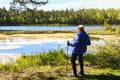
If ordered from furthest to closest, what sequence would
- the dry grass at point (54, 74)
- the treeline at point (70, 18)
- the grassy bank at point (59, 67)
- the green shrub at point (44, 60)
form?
the treeline at point (70, 18) < the green shrub at point (44, 60) < the grassy bank at point (59, 67) < the dry grass at point (54, 74)

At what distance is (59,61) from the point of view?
16328 millimetres

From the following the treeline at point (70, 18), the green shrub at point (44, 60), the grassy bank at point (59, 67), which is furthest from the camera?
the treeline at point (70, 18)

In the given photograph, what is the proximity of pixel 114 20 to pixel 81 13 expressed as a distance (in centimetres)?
2327

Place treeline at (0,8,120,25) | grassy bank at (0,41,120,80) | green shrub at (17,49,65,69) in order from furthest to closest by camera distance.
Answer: treeline at (0,8,120,25) → green shrub at (17,49,65,69) → grassy bank at (0,41,120,80)

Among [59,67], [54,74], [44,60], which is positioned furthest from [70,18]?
[54,74]

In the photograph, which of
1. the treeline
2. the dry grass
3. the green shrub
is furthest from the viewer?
the treeline

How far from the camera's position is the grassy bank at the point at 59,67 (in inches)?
518

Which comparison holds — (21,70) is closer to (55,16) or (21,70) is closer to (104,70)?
(104,70)

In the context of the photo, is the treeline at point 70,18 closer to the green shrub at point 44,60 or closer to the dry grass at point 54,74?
the green shrub at point 44,60

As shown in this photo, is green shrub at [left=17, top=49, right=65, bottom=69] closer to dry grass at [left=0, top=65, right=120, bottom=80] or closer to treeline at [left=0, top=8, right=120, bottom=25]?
dry grass at [left=0, top=65, right=120, bottom=80]

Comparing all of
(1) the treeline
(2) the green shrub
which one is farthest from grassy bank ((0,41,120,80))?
(1) the treeline

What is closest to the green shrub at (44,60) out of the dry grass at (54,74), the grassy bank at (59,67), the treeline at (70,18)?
the grassy bank at (59,67)

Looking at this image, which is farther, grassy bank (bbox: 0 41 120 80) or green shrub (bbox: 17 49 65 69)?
green shrub (bbox: 17 49 65 69)

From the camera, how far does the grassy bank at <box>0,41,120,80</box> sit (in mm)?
13164
